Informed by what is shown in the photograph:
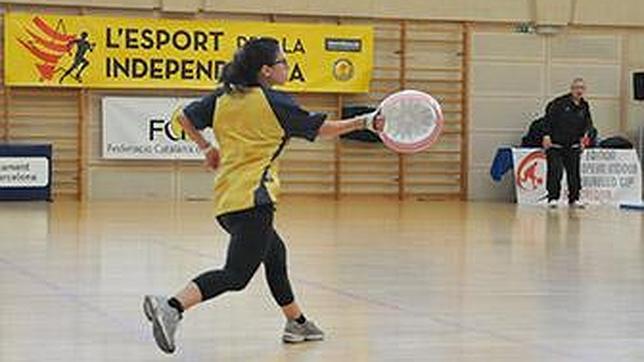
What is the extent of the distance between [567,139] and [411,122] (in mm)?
14938

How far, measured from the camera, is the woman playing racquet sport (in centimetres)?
608

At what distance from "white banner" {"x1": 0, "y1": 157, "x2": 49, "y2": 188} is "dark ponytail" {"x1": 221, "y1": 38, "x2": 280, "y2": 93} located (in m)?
15.2

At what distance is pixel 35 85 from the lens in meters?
22.2

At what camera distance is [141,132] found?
2277 centimetres

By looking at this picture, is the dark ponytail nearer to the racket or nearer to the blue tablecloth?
the racket

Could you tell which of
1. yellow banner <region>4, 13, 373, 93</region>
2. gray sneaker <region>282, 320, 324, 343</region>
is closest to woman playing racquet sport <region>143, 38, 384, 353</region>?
gray sneaker <region>282, 320, 324, 343</region>

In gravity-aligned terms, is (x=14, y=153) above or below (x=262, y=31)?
below

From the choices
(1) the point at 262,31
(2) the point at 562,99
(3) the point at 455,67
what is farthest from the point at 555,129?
(1) the point at 262,31

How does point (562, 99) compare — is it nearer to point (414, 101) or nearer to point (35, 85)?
point (35, 85)

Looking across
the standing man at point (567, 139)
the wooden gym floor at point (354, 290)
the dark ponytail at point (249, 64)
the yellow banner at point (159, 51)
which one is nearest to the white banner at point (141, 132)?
the yellow banner at point (159, 51)

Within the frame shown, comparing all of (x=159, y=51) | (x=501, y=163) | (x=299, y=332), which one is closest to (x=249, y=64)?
(x=299, y=332)

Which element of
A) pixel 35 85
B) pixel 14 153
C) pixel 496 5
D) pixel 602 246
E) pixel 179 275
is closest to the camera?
pixel 179 275

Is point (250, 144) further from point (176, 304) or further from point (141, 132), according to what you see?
point (141, 132)

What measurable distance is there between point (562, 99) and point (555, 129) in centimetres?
48
